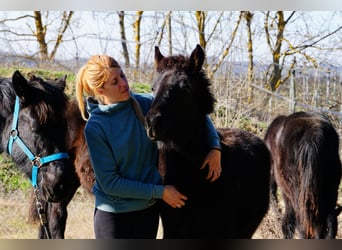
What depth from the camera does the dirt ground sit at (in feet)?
11.8

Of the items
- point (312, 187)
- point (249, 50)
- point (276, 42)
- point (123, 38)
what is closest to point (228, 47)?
point (249, 50)

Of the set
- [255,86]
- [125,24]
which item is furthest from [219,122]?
[125,24]

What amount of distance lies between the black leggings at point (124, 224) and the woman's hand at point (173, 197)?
14 centimetres

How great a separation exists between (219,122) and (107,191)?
1165 mm

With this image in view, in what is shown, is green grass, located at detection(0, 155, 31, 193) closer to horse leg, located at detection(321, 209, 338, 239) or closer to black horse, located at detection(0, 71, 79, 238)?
black horse, located at detection(0, 71, 79, 238)

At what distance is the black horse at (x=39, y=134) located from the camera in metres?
3.32

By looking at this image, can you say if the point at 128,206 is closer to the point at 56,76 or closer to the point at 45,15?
the point at 56,76

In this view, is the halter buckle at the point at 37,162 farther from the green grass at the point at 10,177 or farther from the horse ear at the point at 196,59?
the horse ear at the point at 196,59

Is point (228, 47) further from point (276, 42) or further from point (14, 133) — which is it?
point (14, 133)

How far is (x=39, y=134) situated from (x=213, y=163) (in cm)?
119

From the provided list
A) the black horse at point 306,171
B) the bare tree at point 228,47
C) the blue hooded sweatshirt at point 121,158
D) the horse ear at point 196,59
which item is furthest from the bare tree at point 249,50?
the blue hooded sweatshirt at point 121,158

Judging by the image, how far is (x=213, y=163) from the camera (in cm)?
324

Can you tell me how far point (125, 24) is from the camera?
3.73 metres

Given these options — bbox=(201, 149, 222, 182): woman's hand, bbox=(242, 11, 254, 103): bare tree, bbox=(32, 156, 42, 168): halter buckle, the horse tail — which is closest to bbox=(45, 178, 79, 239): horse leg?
bbox=(32, 156, 42, 168): halter buckle
